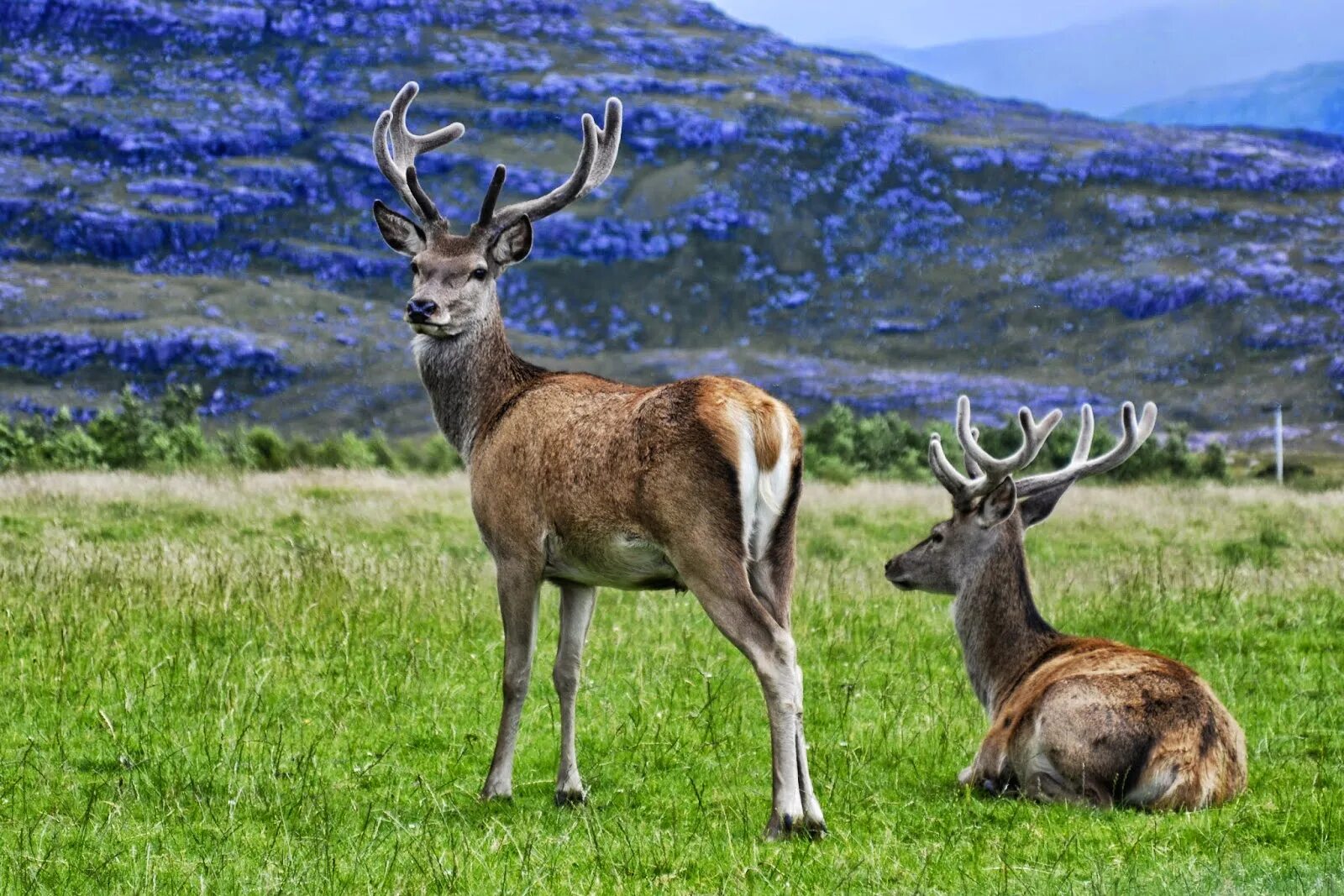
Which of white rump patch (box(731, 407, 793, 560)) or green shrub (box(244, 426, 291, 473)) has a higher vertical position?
white rump patch (box(731, 407, 793, 560))

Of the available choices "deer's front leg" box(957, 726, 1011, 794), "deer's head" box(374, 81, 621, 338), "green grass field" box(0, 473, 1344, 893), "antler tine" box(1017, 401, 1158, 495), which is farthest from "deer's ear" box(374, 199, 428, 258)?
"deer's front leg" box(957, 726, 1011, 794)

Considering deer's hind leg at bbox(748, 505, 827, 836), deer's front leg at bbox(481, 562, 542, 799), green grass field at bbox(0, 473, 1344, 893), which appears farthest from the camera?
deer's front leg at bbox(481, 562, 542, 799)

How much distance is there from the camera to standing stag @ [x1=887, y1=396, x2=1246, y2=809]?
6770 mm

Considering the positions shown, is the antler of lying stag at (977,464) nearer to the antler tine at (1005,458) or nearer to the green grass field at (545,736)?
the antler tine at (1005,458)

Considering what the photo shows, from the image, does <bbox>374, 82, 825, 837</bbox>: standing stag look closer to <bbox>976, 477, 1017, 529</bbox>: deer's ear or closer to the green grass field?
the green grass field

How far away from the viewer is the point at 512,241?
8031 mm

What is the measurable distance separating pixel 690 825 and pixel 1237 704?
4109 mm

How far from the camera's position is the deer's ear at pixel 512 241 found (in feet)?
26.2

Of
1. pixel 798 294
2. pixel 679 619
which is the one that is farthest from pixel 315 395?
pixel 679 619

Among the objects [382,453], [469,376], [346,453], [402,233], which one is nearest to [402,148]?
[402,233]

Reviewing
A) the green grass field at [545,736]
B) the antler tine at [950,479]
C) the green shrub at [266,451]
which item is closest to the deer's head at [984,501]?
Result: the antler tine at [950,479]

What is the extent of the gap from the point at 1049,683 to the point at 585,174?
3458 mm

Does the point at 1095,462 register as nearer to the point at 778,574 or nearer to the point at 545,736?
the point at 778,574

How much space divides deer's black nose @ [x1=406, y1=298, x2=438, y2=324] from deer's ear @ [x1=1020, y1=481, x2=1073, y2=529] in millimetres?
3190
